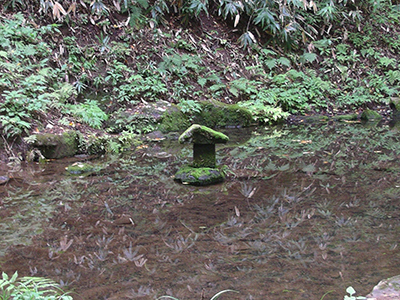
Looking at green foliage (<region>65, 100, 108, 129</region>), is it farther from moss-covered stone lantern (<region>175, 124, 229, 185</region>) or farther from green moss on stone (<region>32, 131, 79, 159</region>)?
moss-covered stone lantern (<region>175, 124, 229, 185</region>)

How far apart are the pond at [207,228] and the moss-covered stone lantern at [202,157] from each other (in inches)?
5.9

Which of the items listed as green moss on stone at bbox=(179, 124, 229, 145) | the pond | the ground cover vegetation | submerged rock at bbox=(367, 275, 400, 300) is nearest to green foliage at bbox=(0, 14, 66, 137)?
the ground cover vegetation

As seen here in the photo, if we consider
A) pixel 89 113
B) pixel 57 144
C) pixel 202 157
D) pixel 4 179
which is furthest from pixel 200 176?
pixel 89 113

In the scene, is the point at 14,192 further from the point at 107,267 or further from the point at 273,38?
the point at 273,38

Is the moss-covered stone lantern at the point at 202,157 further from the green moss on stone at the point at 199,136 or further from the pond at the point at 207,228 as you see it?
the pond at the point at 207,228

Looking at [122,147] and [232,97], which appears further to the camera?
[232,97]

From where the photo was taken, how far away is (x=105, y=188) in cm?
421

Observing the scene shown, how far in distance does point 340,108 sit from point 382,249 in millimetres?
7914

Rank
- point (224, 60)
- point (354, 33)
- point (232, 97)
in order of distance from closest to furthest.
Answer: point (232, 97) → point (224, 60) → point (354, 33)

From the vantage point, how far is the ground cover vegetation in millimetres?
6605

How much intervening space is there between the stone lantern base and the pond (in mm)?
122

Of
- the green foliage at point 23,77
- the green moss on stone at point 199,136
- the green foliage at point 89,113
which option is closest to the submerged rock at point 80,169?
the green foliage at point 23,77

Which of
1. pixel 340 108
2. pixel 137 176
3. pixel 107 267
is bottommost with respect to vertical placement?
pixel 340 108

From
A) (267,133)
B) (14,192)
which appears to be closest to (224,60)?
(267,133)
